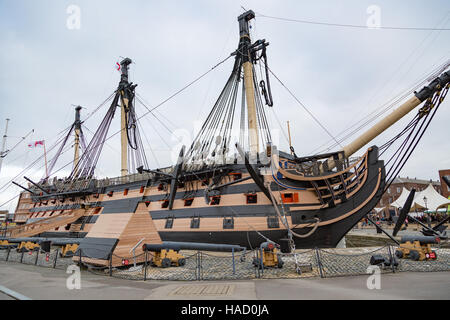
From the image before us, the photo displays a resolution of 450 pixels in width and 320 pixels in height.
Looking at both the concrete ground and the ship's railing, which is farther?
the ship's railing

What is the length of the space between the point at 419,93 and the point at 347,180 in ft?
16.3

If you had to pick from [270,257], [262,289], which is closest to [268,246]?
[270,257]

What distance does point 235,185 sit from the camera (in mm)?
14234

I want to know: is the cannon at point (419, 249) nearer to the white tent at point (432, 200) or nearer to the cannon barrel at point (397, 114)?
the cannon barrel at point (397, 114)

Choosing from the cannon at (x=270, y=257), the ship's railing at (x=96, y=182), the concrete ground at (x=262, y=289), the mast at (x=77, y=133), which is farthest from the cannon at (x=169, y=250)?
the mast at (x=77, y=133)

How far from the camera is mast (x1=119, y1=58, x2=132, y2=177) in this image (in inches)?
1008

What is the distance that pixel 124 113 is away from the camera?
26.8m

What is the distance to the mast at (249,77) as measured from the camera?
51.0ft

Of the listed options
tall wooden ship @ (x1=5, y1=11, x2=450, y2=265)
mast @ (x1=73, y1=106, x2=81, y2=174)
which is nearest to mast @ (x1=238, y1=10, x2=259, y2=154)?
tall wooden ship @ (x1=5, y1=11, x2=450, y2=265)

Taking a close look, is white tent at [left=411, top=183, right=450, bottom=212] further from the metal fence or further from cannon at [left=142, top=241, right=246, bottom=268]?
cannon at [left=142, top=241, right=246, bottom=268]

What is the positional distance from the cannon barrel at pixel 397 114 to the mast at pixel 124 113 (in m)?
20.2

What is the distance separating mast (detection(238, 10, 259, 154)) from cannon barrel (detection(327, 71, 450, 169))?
4.62 m
